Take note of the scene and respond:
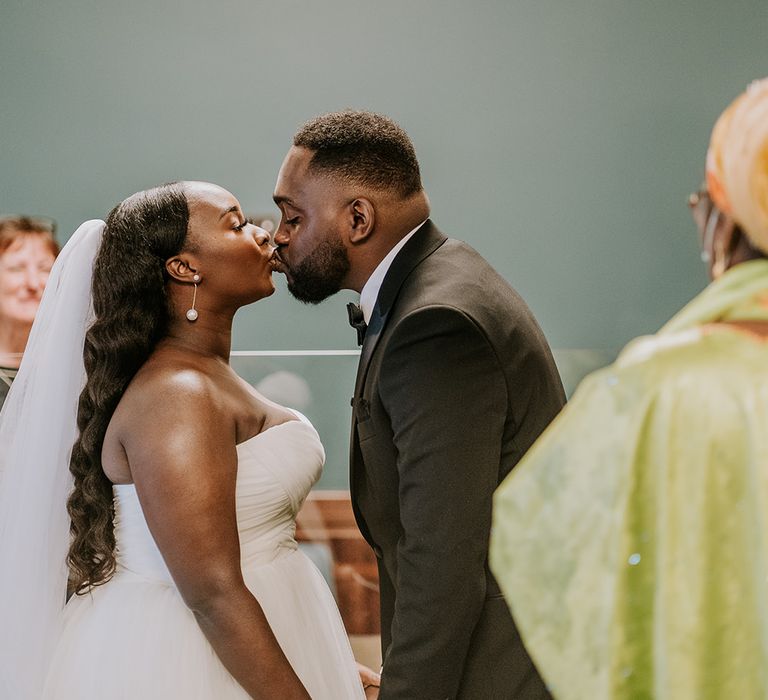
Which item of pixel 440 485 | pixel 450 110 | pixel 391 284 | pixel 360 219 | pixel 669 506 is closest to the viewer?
pixel 669 506

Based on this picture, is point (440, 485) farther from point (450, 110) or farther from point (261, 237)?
point (450, 110)

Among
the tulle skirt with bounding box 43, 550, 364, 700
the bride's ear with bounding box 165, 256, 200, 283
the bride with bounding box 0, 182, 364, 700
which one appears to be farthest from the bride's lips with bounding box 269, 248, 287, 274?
the tulle skirt with bounding box 43, 550, 364, 700

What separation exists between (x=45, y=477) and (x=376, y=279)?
731mm

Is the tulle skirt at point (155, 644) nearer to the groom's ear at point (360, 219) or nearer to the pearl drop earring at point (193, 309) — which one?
the pearl drop earring at point (193, 309)

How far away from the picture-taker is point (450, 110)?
311cm

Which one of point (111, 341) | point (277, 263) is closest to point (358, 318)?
point (277, 263)

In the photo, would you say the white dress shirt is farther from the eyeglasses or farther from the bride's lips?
the eyeglasses

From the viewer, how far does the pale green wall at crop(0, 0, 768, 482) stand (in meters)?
→ 3.05

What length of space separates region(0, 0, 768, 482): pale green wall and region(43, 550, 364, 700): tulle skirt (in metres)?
1.43

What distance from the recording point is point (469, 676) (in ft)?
4.78

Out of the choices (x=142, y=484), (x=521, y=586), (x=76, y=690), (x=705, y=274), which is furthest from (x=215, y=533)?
(x=705, y=274)

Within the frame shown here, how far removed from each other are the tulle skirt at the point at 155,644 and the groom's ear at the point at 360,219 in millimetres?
619

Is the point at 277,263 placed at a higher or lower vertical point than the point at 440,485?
higher

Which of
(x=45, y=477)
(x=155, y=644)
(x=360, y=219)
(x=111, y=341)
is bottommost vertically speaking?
(x=155, y=644)
